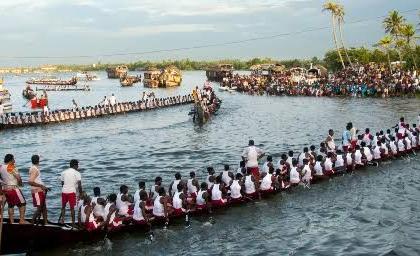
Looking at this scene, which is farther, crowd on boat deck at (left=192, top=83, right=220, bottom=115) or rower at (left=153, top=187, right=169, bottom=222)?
crowd on boat deck at (left=192, top=83, right=220, bottom=115)

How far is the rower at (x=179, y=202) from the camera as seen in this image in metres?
16.6

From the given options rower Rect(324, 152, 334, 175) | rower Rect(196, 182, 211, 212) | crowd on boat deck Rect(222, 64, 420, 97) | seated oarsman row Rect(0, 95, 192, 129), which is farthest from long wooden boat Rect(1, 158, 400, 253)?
crowd on boat deck Rect(222, 64, 420, 97)

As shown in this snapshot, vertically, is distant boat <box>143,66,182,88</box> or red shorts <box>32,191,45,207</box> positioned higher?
A: distant boat <box>143,66,182,88</box>

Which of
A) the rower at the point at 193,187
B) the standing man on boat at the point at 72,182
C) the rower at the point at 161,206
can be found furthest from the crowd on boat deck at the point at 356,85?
the standing man on boat at the point at 72,182

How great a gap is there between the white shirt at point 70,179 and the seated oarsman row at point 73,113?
Answer: 99.1ft

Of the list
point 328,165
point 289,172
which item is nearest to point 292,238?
point 289,172

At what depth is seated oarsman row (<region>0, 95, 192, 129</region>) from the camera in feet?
140

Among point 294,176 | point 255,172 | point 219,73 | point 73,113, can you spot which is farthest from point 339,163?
point 219,73

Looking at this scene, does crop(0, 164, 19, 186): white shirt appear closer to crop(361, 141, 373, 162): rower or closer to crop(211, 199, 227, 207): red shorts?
crop(211, 199, 227, 207): red shorts

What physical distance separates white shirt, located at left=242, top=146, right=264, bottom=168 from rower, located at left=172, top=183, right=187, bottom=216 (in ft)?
13.8

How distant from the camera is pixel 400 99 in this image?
182 feet

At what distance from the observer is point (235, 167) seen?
1049 inches

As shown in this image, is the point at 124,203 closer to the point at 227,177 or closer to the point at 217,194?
the point at 217,194

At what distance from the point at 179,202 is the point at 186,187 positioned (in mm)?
1306
